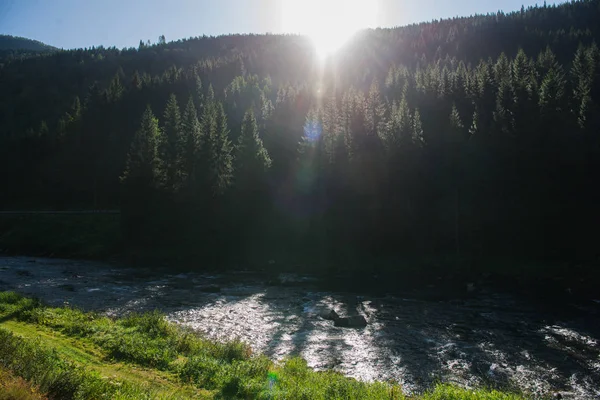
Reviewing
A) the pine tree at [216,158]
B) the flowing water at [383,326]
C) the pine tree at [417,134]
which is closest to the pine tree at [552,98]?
the pine tree at [417,134]

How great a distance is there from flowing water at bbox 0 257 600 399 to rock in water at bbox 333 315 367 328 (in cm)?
64

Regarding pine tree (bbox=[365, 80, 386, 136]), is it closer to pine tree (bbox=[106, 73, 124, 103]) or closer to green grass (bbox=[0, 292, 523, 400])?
green grass (bbox=[0, 292, 523, 400])

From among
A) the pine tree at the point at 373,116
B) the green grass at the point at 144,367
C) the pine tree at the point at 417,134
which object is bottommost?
the green grass at the point at 144,367

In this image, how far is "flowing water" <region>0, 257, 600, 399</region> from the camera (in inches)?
780

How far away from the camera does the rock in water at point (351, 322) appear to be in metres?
27.5

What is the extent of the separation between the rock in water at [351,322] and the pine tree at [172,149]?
4518 centimetres

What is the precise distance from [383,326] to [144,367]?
16.7 meters

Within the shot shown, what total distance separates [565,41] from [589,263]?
138797 millimetres

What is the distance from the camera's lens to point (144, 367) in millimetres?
15656

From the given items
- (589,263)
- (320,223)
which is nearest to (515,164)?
(589,263)

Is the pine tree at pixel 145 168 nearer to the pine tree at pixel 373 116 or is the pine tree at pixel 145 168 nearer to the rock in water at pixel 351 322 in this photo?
the pine tree at pixel 373 116

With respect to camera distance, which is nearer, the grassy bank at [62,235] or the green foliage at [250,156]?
the grassy bank at [62,235]

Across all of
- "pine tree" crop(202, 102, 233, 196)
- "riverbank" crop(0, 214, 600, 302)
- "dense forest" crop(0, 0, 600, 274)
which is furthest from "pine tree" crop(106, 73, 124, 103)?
"pine tree" crop(202, 102, 233, 196)

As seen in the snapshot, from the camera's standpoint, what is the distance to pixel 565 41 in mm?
151875
